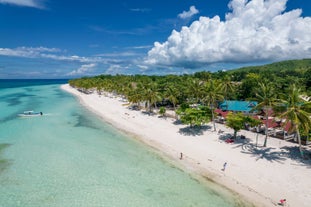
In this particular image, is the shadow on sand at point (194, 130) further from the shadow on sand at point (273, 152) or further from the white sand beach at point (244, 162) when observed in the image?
the shadow on sand at point (273, 152)

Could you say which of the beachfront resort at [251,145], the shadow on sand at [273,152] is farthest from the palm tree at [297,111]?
the shadow on sand at [273,152]

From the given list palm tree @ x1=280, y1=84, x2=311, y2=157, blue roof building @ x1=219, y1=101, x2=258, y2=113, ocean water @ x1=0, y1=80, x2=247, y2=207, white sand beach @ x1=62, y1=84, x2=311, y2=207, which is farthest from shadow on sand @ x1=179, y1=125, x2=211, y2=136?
palm tree @ x1=280, y1=84, x2=311, y2=157

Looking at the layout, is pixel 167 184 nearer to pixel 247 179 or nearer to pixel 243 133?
pixel 247 179

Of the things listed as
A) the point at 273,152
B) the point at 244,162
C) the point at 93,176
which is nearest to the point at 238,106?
the point at 273,152

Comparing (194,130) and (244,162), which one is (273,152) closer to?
(244,162)

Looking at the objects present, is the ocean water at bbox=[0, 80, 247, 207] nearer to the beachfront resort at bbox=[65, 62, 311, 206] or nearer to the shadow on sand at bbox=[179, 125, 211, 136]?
the beachfront resort at bbox=[65, 62, 311, 206]

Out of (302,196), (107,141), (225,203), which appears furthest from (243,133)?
(107,141)

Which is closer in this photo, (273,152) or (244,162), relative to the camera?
(244,162)
